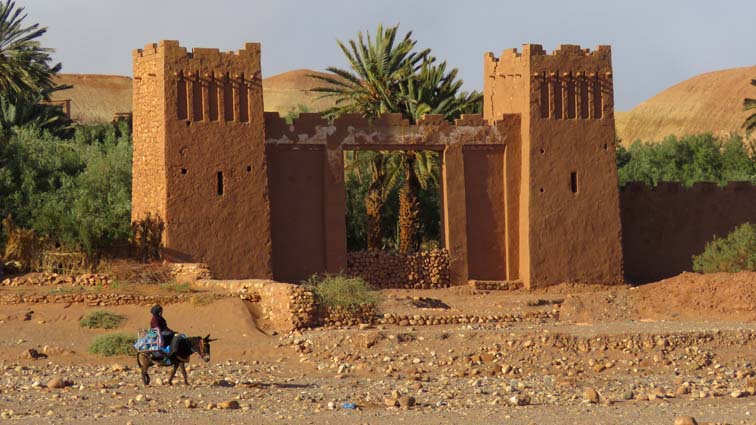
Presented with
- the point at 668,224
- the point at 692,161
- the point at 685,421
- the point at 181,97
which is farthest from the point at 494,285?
the point at 692,161

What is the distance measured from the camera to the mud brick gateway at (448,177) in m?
29.7

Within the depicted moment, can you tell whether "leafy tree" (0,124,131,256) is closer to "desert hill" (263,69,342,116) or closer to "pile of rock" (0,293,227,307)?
"pile of rock" (0,293,227,307)

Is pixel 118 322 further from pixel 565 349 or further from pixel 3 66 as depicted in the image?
pixel 3 66

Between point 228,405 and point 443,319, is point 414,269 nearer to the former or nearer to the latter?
point 443,319

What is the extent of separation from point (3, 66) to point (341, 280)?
57.0 ft

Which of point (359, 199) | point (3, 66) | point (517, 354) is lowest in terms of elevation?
point (517, 354)

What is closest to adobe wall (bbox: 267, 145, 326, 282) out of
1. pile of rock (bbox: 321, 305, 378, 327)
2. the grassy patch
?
the grassy patch

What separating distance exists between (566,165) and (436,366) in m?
11.6

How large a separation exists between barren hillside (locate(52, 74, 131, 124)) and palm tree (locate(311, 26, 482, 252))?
171 ft

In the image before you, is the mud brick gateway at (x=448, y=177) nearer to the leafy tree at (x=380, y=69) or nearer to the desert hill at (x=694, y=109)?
the leafy tree at (x=380, y=69)

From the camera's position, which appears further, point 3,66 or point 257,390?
point 3,66

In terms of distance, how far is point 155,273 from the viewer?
28250 mm

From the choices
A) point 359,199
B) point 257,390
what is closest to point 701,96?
point 359,199

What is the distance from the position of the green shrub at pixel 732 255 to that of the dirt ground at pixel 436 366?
220 cm
